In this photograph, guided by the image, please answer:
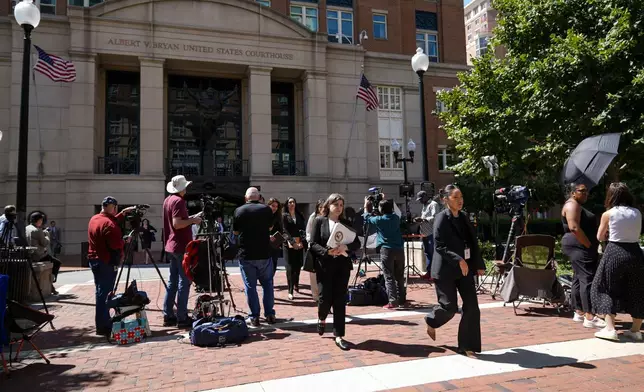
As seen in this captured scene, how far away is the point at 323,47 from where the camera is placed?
24.5 metres

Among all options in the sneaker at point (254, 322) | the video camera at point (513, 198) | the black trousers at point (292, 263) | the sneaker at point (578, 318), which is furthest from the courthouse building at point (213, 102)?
the sneaker at point (578, 318)

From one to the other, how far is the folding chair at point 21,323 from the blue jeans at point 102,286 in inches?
39.4

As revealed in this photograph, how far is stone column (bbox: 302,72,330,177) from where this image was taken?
941 inches

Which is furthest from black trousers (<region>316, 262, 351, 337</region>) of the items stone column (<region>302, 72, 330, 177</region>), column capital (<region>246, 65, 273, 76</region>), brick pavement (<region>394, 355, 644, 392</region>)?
column capital (<region>246, 65, 273, 76</region>)

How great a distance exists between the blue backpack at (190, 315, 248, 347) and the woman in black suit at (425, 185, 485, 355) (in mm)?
2521

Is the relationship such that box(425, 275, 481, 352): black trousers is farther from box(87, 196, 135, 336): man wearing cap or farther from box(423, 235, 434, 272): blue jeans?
box(423, 235, 434, 272): blue jeans

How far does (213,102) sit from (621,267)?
22385mm

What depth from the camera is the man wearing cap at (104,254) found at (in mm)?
6090

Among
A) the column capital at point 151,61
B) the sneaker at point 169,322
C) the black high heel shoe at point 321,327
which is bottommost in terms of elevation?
Result: the sneaker at point 169,322

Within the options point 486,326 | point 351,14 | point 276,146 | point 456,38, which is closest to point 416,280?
point 486,326

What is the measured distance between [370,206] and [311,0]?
71.4ft

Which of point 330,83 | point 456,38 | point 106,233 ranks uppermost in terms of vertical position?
point 456,38

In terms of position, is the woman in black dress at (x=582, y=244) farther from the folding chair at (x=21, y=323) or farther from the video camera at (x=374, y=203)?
the folding chair at (x=21, y=323)

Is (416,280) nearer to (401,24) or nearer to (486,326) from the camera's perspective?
(486,326)
